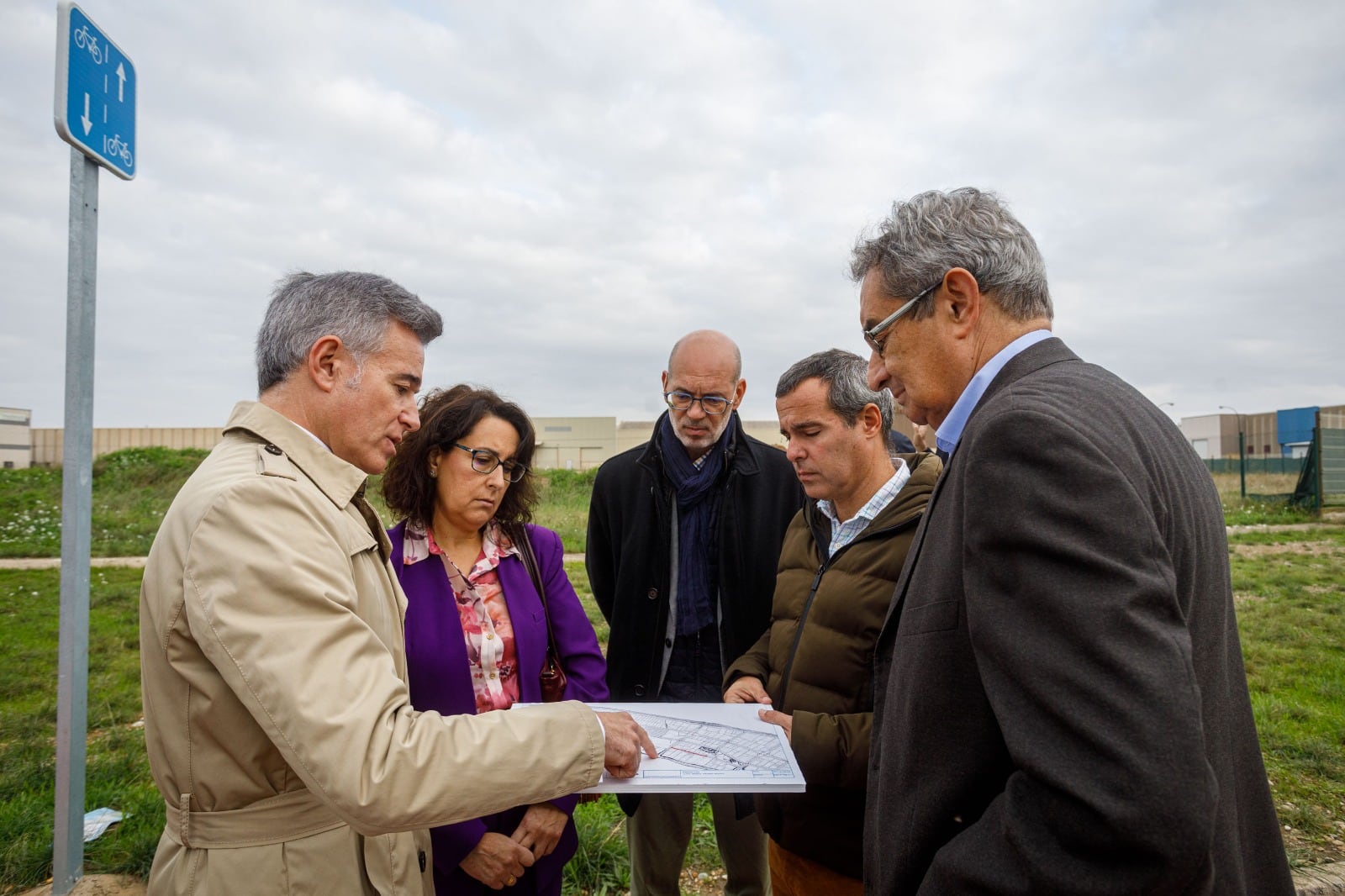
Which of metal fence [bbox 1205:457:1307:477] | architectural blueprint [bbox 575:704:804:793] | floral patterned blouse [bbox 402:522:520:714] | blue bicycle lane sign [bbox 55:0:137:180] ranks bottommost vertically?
architectural blueprint [bbox 575:704:804:793]

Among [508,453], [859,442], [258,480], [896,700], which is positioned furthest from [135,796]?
[896,700]

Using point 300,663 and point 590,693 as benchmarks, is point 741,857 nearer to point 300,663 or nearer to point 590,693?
point 590,693

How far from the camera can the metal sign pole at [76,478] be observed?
2.84 meters

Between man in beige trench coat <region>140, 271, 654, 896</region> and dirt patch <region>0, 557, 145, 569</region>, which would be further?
dirt patch <region>0, 557, 145, 569</region>

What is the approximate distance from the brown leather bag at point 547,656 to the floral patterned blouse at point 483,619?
119mm

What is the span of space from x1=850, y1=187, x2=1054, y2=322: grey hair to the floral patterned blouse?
1.75 m

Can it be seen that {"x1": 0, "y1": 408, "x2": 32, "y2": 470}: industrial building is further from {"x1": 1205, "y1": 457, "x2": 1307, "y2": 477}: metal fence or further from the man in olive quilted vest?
{"x1": 1205, "y1": 457, "x2": 1307, "y2": 477}: metal fence

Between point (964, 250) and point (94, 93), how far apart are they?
3100 mm

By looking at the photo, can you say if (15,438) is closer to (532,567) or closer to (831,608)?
(532,567)

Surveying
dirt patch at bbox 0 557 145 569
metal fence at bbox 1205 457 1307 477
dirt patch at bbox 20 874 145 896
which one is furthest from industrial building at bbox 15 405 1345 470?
dirt patch at bbox 20 874 145 896

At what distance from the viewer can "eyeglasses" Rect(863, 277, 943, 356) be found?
1.57 m

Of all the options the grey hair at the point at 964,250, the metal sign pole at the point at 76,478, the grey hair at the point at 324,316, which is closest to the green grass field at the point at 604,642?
the metal sign pole at the point at 76,478

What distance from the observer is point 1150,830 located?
95 cm

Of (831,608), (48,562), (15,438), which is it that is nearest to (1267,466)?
(831,608)
